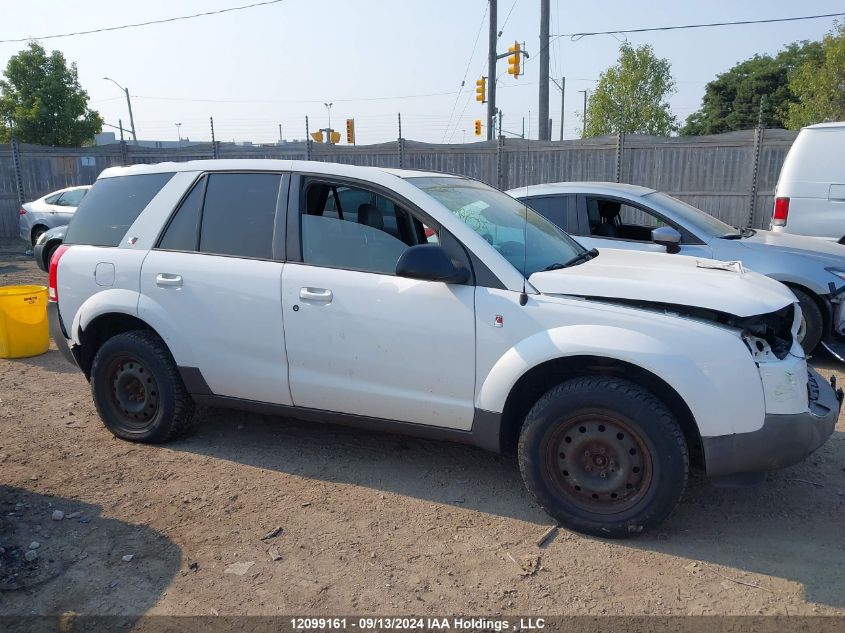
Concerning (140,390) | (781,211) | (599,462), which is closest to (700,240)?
(781,211)

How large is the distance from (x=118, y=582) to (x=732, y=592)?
9.04 ft

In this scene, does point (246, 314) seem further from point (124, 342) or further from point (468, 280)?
point (468, 280)

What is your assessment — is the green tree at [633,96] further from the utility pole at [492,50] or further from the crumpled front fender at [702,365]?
the crumpled front fender at [702,365]

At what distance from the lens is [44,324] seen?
723 cm

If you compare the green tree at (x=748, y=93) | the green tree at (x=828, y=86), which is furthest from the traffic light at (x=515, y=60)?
the green tree at (x=748, y=93)

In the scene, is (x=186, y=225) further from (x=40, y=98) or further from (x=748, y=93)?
(x=748, y=93)

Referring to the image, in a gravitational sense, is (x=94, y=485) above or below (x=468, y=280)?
below

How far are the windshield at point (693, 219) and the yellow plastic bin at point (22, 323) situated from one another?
20.7 feet

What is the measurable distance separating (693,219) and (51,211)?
42.6 ft

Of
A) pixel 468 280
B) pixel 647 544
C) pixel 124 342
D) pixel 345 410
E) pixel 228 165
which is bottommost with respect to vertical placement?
pixel 647 544

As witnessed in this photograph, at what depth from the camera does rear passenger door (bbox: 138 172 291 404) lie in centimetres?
419

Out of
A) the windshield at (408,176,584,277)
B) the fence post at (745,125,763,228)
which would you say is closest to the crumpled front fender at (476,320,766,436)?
the windshield at (408,176,584,277)

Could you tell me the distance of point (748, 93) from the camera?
5422cm

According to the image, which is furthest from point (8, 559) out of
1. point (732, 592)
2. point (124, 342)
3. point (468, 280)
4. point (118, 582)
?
point (732, 592)
